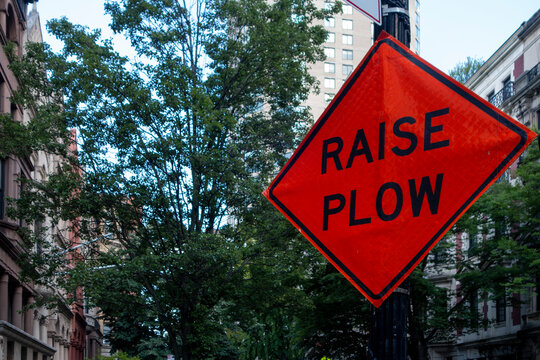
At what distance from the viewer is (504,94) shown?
126 ft

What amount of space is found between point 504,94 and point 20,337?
2629 centimetres

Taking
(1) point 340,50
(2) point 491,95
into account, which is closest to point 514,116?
(2) point 491,95

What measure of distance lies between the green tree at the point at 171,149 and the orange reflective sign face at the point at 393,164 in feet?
52.6

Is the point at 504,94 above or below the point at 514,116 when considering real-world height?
above

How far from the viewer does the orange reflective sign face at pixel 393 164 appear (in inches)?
145

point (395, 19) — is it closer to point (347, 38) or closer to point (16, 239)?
point (16, 239)

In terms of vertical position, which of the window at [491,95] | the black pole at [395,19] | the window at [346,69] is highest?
the window at [346,69]

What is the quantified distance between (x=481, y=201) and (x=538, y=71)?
8942 millimetres

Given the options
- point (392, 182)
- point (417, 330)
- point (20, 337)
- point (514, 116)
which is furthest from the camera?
point (514, 116)

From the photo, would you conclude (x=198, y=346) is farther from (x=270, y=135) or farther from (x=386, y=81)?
(x=386, y=81)

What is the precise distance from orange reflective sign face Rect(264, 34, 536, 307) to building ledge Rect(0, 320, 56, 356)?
20.3m

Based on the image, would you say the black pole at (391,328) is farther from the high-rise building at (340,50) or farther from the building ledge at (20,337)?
the high-rise building at (340,50)

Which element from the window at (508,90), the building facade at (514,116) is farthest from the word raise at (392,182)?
the window at (508,90)

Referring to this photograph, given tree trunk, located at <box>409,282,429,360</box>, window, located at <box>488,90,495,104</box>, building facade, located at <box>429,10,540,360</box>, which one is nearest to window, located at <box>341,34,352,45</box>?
building facade, located at <box>429,10,540,360</box>
